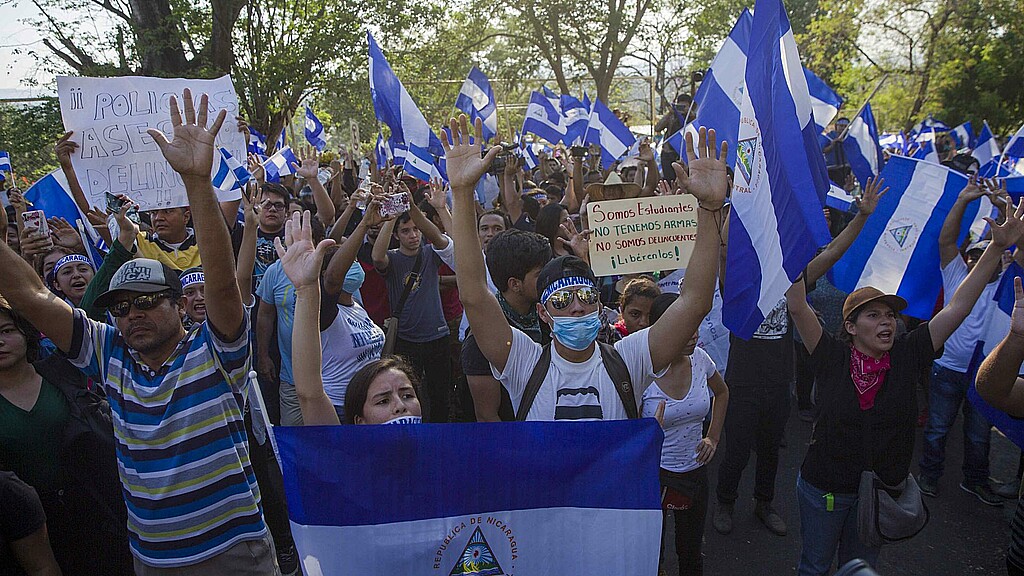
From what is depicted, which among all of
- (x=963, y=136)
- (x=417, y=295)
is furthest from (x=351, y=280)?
(x=963, y=136)

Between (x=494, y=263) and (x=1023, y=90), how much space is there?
21.1 meters

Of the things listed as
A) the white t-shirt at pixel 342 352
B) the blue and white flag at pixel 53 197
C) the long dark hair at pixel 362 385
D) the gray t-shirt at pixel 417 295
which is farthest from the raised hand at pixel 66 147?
the long dark hair at pixel 362 385

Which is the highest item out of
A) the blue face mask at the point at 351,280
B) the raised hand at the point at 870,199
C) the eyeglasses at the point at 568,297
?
the raised hand at the point at 870,199

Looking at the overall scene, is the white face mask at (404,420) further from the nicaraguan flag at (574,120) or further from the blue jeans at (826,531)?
the nicaraguan flag at (574,120)

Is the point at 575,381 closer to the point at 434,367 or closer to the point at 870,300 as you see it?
the point at 870,300

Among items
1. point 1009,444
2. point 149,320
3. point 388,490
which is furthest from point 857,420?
point 1009,444

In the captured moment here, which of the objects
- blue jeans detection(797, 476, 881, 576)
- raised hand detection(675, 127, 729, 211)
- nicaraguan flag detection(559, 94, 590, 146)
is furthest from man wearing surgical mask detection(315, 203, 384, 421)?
nicaraguan flag detection(559, 94, 590, 146)

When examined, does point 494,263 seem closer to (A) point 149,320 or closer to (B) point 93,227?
(A) point 149,320

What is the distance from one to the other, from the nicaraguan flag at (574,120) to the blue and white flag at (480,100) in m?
2.27

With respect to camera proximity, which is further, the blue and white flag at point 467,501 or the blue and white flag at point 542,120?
the blue and white flag at point 542,120

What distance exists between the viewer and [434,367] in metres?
5.45

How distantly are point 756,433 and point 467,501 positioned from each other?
113 inches

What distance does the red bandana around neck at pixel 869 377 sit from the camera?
3.25 metres

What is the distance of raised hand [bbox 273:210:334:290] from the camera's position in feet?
8.34
